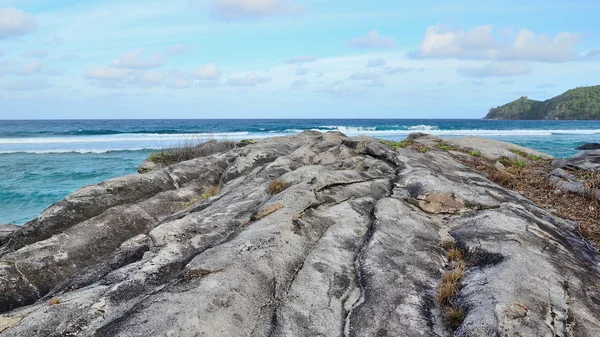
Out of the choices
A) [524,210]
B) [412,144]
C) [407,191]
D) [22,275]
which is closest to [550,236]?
[524,210]

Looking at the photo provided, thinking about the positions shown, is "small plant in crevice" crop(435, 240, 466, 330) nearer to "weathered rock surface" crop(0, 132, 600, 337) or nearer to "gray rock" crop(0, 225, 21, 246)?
"weathered rock surface" crop(0, 132, 600, 337)

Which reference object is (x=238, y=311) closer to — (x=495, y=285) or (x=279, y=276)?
(x=279, y=276)

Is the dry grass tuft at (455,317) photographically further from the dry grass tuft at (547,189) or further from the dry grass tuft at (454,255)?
the dry grass tuft at (547,189)

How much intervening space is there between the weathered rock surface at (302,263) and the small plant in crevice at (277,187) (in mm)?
242

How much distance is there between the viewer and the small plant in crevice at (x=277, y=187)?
1021cm

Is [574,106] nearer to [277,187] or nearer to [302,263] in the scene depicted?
[277,187]

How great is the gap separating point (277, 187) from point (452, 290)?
5206 millimetres

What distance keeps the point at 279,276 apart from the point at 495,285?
3.02 meters

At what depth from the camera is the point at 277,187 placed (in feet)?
33.8

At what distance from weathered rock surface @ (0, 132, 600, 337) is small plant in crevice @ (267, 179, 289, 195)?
0.24 meters

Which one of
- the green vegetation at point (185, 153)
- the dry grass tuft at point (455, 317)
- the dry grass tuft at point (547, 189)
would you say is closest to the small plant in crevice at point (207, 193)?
the green vegetation at point (185, 153)

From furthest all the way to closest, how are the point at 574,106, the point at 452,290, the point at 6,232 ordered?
the point at 574,106 → the point at 6,232 → the point at 452,290

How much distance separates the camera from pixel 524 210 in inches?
385

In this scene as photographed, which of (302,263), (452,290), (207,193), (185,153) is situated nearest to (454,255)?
(452,290)
